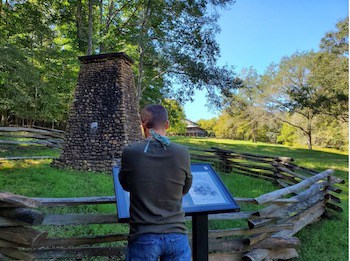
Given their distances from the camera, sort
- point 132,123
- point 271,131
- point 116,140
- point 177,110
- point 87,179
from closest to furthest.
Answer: point 87,179
point 116,140
point 132,123
point 177,110
point 271,131

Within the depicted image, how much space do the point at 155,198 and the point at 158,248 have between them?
13.5 inches

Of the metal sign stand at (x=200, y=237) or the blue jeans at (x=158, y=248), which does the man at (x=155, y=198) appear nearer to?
the blue jeans at (x=158, y=248)

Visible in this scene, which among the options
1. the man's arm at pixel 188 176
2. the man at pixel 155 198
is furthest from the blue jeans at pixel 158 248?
the man's arm at pixel 188 176

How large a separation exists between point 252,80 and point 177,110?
18016 millimetres

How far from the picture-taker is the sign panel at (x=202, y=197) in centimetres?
254

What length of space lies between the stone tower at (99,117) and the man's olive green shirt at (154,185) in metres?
9.56

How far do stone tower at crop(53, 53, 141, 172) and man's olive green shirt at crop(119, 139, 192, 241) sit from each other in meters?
9.56

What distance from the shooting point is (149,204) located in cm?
196

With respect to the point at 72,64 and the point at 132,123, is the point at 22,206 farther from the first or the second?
the point at 72,64

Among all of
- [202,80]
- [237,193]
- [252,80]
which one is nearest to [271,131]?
[252,80]

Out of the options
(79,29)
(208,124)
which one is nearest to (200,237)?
(79,29)

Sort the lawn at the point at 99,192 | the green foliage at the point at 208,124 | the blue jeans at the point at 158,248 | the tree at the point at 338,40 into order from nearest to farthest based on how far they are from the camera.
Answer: the blue jeans at the point at 158,248, the lawn at the point at 99,192, the tree at the point at 338,40, the green foliage at the point at 208,124

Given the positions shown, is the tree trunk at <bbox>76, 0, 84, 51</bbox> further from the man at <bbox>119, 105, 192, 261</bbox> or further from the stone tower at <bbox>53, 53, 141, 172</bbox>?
the man at <bbox>119, 105, 192, 261</bbox>

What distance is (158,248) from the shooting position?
75.9 inches
